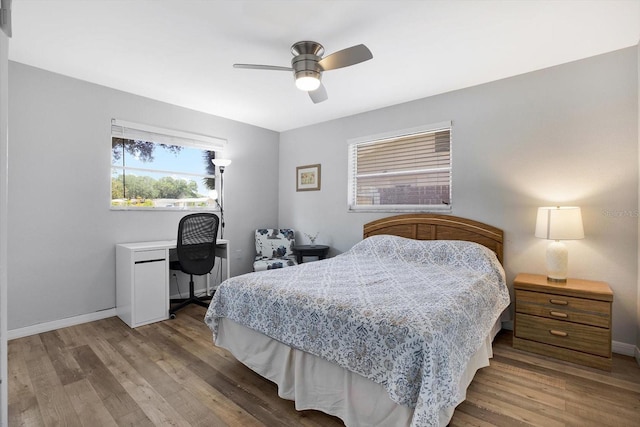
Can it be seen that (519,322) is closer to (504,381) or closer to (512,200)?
(504,381)

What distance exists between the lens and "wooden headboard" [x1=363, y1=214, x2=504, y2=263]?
3059 millimetres

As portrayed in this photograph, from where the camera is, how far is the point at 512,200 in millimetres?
2988

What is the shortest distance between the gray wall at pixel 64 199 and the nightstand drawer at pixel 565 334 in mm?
4016

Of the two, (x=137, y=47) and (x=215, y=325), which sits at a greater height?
(x=137, y=47)

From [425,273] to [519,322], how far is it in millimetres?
947

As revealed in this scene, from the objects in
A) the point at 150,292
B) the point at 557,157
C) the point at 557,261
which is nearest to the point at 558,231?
the point at 557,261

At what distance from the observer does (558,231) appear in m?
2.43

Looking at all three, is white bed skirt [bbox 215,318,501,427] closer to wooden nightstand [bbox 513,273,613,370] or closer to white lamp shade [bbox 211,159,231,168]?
wooden nightstand [bbox 513,273,613,370]

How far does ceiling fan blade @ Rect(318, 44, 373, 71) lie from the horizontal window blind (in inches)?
94.9

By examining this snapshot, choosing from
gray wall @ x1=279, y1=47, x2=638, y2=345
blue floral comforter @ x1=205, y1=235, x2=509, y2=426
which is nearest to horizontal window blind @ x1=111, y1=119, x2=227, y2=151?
blue floral comforter @ x1=205, y1=235, x2=509, y2=426

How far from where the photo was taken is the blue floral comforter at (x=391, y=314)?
1363 millimetres

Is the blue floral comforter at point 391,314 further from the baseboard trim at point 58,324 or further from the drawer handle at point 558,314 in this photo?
the baseboard trim at point 58,324

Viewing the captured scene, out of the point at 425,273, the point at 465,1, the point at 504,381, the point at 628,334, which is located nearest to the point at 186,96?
the point at 465,1

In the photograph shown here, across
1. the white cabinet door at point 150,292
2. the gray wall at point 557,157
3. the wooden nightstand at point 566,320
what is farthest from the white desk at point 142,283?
the wooden nightstand at point 566,320
